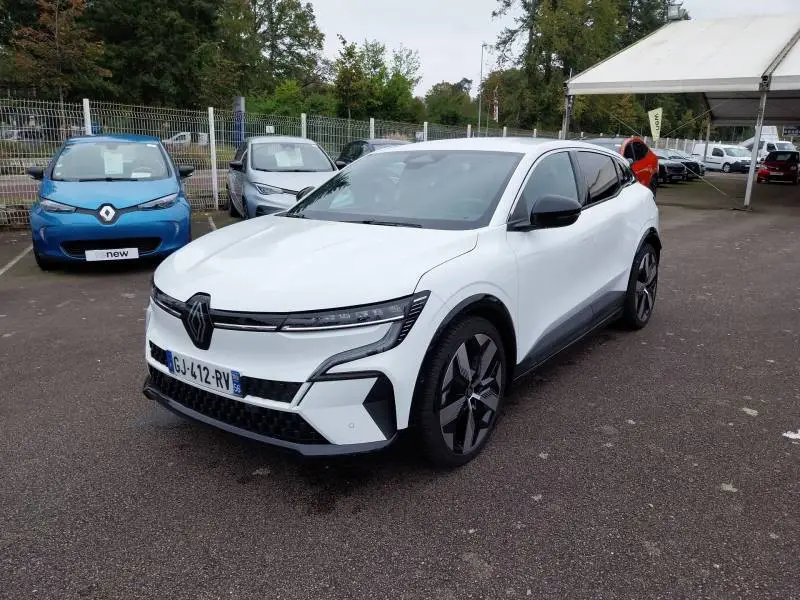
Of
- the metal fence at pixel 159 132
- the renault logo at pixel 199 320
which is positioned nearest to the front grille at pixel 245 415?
the renault logo at pixel 199 320

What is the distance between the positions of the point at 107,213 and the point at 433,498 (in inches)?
218

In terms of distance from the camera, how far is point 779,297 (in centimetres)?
662

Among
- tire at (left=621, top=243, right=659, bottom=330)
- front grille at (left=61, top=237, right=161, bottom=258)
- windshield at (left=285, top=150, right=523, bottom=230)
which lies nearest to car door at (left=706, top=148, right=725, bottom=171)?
tire at (left=621, top=243, right=659, bottom=330)

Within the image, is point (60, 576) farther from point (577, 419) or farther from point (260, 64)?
point (260, 64)

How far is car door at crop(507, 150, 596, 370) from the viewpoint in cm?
343

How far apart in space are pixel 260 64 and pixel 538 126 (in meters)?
24.1

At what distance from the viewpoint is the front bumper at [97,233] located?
22.2 ft

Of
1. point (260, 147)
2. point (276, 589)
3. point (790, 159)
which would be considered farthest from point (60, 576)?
point (790, 159)

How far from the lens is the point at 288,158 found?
10.5m

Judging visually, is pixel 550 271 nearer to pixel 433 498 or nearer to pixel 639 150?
pixel 433 498

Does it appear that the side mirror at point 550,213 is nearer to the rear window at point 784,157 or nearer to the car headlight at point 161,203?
the car headlight at point 161,203

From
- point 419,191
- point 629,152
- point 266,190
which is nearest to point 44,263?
point 266,190

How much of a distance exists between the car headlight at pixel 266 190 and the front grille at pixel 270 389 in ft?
23.5

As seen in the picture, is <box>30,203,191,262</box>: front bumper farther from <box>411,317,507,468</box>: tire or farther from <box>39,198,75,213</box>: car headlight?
<box>411,317,507,468</box>: tire
